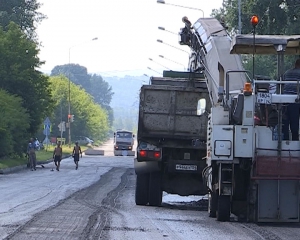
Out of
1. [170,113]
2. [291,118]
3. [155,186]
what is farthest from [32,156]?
[291,118]

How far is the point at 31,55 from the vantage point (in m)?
55.4

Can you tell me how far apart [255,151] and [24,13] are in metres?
72.0

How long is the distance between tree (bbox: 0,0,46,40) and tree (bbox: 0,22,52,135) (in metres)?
25.3

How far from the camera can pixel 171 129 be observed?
19.9 meters

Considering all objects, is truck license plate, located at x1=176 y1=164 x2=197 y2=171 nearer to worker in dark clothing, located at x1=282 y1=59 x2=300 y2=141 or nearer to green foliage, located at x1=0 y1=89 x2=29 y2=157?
worker in dark clothing, located at x1=282 y1=59 x2=300 y2=141

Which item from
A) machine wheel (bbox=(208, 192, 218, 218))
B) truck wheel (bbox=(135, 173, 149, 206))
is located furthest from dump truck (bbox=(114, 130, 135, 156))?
machine wheel (bbox=(208, 192, 218, 218))

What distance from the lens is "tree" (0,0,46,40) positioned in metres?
83.1

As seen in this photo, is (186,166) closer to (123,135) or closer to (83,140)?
(123,135)

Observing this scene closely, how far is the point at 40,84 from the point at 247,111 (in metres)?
41.7

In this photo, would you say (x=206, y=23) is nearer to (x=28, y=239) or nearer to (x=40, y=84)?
(x=28, y=239)

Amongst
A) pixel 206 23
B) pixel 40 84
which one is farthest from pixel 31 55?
pixel 206 23

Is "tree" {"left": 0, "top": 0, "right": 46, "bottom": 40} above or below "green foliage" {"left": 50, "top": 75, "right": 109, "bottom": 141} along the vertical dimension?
above

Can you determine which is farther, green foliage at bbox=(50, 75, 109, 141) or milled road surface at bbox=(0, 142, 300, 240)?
green foliage at bbox=(50, 75, 109, 141)

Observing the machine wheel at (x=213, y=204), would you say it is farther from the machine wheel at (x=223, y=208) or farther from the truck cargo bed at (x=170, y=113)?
the truck cargo bed at (x=170, y=113)
